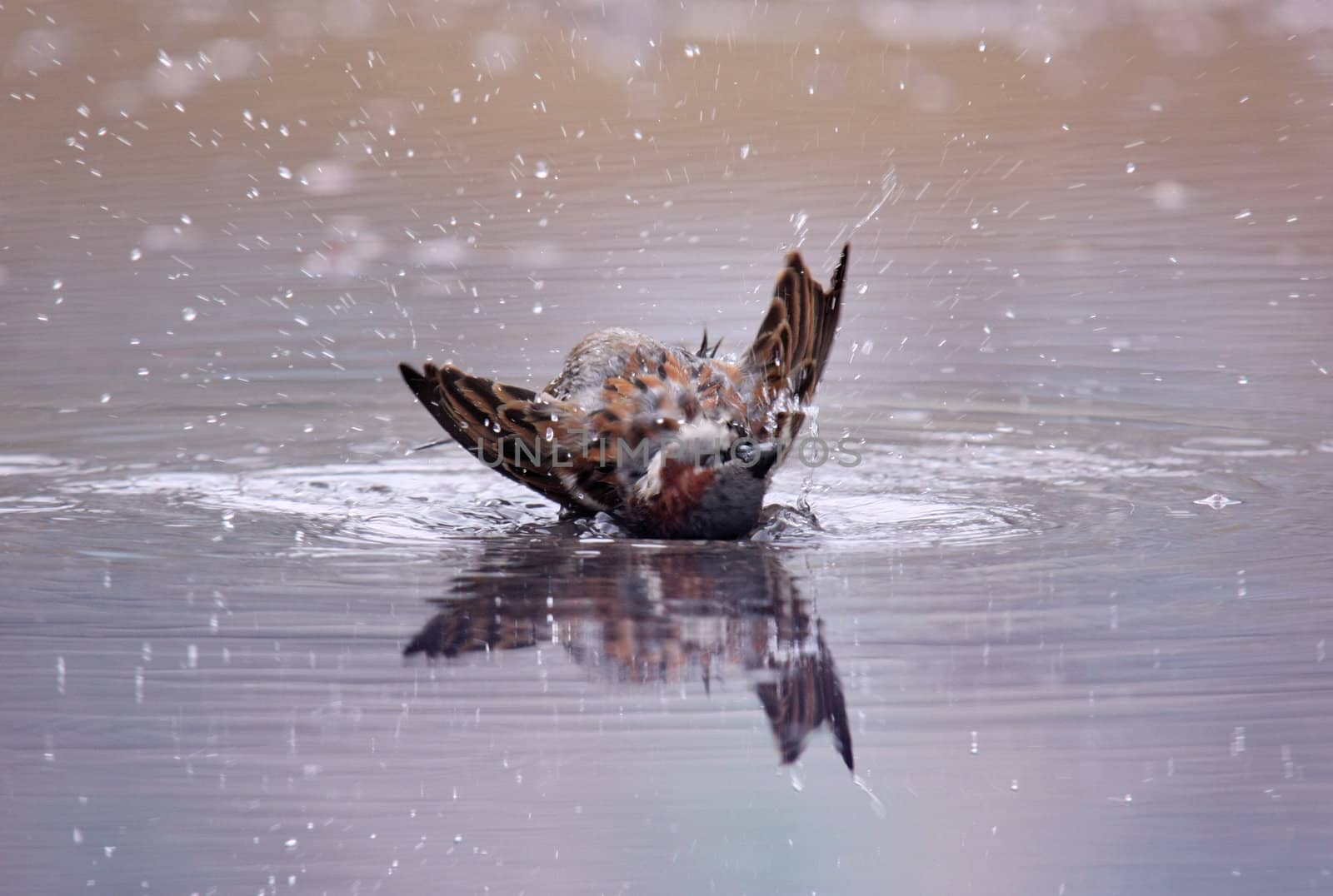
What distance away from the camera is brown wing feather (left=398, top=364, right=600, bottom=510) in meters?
5.76

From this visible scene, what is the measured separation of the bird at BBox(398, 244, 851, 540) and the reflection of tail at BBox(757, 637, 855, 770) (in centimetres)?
124

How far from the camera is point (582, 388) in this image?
5898mm

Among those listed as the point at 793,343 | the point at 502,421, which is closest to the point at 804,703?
the point at 502,421

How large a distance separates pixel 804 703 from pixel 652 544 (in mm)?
1573

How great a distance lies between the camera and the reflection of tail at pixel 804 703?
12.0ft

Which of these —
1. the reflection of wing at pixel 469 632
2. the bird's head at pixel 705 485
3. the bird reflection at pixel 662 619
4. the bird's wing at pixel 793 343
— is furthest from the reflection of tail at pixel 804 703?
the bird's wing at pixel 793 343

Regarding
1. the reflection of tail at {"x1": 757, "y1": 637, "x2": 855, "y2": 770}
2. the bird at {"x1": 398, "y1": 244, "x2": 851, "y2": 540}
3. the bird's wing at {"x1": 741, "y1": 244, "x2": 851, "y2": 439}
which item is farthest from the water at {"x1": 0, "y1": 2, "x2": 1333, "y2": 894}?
the bird's wing at {"x1": 741, "y1": 244, "x2": 851, "y2": 439}

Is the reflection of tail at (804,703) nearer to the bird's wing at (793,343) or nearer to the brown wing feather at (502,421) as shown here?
the brown wing feather at (502,421)

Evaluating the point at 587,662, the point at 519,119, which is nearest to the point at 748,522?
the point at 587,662

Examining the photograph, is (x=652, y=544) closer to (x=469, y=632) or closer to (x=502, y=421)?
(x=502, y=421)

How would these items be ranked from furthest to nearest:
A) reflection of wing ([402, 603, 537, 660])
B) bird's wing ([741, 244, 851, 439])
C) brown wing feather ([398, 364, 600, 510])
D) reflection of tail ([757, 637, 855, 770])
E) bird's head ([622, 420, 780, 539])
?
bird's wing ([741, 244, 851, 439]), brown wing feather ([398, 364, 600, 510]), bird's head ([622, 420, 780, 539]), reflection of wing ([402, 603, 537, 660]), reflection of tail ([757, 637, 855, 770])

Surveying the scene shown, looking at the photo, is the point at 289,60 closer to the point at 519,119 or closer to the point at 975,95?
the point at 519,119

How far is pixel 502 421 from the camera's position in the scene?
581 cm

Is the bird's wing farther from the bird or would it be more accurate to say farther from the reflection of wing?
Answer: the reflection of wing
